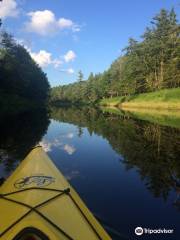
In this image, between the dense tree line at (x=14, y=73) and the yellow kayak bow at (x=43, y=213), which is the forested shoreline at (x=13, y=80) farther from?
the yellow kayak bow at (x=43, y=213)

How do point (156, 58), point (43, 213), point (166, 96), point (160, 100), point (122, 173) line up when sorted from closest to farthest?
point (43, 213)
point (122, 173)
point (166, 96)
point (160, 100)
point (156, 58)

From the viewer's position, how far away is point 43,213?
15.8 ft

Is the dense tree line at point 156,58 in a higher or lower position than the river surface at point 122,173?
higher

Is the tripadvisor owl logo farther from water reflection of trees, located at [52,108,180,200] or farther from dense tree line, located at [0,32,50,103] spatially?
dense tree line, located at [0,32,50,103]

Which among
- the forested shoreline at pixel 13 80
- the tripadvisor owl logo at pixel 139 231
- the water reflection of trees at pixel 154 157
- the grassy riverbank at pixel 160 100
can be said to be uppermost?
the forested shoreline at pixel 13 80

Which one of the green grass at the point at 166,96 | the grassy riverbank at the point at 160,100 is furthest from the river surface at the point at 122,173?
the green grass at the point at 166,96

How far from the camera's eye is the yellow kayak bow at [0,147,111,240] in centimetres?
431

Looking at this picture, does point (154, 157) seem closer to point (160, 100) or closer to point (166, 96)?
point (166, 96)

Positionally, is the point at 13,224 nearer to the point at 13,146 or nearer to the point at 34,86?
the point at 13,146

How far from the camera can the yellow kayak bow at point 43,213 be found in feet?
14.1

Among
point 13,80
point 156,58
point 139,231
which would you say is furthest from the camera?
point 156,58

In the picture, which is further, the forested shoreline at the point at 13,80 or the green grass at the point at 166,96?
the green grass at the point at 166,96

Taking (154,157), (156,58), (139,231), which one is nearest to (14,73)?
(156,58)

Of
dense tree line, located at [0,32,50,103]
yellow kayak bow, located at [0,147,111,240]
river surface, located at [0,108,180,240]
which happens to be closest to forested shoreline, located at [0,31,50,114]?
dense tree line, located at [0,32,50,103]
